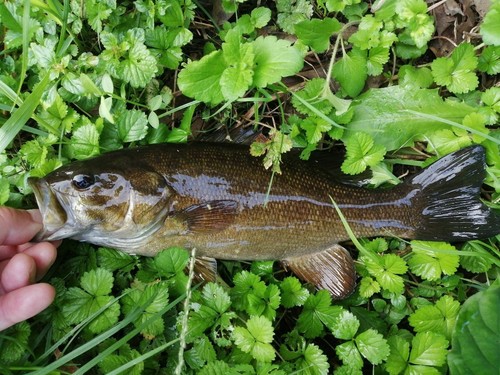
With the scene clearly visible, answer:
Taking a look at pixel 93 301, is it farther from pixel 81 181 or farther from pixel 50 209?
pixel 81 181

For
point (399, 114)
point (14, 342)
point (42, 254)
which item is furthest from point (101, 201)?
point (399, 114)

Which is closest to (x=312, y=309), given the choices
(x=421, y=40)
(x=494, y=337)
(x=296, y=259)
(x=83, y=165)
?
(x=296, y=259)

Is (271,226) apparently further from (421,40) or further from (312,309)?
(421,40)

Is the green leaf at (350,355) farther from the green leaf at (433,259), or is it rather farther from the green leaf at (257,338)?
the green leaf at (433,259)

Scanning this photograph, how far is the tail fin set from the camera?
2.81 m

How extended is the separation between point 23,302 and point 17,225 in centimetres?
41

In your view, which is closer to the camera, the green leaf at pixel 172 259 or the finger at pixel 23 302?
the finger at pixel 23 302

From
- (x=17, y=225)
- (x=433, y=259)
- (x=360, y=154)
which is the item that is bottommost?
(x=433, y=259)

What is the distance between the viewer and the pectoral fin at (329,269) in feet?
9.61

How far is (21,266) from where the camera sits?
258 cm

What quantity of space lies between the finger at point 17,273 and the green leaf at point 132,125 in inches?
33.1

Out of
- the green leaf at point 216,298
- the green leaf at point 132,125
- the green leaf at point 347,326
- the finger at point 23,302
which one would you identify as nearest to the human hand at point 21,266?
the finger at point 23,302

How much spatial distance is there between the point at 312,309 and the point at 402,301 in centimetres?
53

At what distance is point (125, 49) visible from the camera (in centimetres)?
288
